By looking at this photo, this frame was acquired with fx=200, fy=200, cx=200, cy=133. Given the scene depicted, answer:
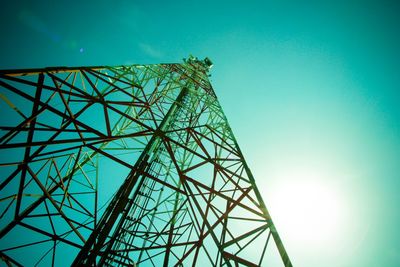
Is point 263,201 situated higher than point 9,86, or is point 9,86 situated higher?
point 9,86

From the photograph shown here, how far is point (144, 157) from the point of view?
18.4 ft

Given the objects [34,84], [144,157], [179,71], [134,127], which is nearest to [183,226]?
[144,157]

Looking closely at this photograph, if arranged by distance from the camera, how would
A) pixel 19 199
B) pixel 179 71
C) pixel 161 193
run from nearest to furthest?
pixel 19 199 → pixel 161 193 → pixel 179 71

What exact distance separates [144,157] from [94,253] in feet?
7.99

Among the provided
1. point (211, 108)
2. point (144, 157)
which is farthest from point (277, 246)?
point (211, 108)

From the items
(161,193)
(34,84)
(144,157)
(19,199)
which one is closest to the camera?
(34,84)

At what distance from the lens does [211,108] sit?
7211 millimetres

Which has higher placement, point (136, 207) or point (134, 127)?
point (134, 127)

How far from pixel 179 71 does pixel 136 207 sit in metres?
6.02

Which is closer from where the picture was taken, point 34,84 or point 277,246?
point 277,246

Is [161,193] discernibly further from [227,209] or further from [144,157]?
[227,209]

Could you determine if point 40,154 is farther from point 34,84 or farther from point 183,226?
point 183,226

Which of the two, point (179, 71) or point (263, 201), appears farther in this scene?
point (179, 71)

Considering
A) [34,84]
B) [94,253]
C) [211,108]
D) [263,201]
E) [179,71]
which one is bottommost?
[94,253]
